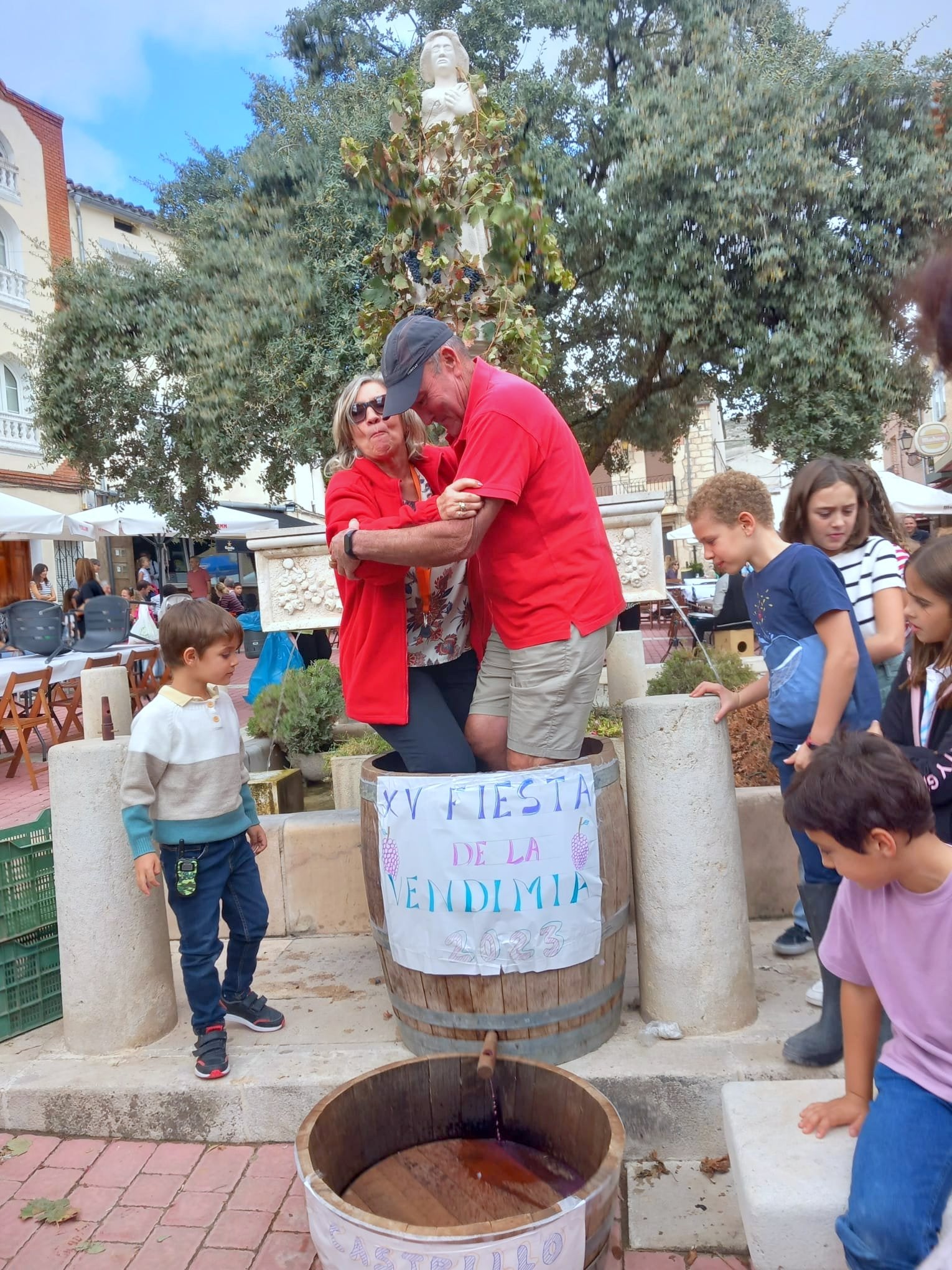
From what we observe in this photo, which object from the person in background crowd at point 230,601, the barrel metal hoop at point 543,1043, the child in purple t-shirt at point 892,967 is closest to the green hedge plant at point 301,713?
the barrel metal hoop at point 543,1043

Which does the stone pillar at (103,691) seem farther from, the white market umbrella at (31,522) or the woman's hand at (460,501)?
the white market umbrella at (31,522)

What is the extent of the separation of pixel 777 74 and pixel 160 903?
8359 millimetres

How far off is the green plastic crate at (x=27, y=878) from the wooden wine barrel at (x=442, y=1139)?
1561mm

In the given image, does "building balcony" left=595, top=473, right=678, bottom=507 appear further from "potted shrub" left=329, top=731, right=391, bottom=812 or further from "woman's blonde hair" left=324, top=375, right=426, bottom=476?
"woman's blonde hair" left=324, top=375, right=426, bottom=476

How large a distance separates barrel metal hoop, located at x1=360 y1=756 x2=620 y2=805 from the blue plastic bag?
4381 millimetres

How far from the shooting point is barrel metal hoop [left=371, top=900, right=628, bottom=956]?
8.32 feet

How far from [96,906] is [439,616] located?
1.43 m

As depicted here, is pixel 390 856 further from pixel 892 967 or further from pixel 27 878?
pixel 27 878

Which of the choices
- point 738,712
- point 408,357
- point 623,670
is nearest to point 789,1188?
point 408,357

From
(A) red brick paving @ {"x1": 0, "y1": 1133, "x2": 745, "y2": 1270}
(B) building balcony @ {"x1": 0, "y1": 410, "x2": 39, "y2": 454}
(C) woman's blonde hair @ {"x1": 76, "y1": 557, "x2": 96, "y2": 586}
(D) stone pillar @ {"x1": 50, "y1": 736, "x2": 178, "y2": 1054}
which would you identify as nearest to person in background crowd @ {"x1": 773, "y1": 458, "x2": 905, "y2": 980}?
(A) red brick paving @ {"x1": 0, "y1": 1133, "x2": 745, "y2": 1270}

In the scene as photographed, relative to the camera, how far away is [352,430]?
8.98 ft

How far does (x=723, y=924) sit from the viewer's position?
2.69 meters

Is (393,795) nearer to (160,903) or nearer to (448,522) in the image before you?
(448,522)

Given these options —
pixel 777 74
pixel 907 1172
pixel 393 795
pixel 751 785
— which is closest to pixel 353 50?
pixel 777 74
